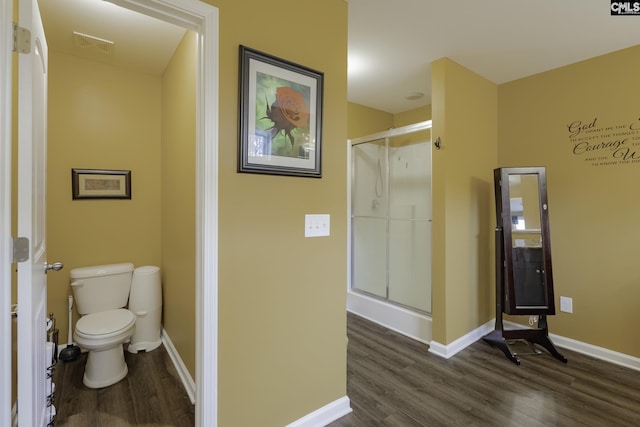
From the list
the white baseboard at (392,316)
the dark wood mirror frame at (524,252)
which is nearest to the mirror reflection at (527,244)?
the dark wood mirror frame at (524,252)

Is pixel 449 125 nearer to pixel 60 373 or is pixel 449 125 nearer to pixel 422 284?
pixel 422 284

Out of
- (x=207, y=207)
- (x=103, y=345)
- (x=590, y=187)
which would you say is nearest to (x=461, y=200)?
(x=590, y=187)

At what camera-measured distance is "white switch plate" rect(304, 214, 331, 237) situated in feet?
5.70

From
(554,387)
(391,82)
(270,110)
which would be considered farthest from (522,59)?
(554,387)

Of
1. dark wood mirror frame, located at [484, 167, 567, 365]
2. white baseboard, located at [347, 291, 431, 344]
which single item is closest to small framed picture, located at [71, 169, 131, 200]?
white baseboard, located at [347, 291, 431, 344]

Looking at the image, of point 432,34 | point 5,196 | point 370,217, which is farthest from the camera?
point 370,217

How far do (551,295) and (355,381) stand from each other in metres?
1.84

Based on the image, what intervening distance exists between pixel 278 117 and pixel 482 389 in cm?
228

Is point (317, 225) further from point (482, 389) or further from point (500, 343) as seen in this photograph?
point (500, 343)

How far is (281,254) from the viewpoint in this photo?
1.64 metres

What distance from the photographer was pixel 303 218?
1.72 m

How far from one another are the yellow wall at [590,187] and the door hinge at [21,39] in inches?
143

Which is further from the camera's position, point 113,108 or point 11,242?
point 113,108

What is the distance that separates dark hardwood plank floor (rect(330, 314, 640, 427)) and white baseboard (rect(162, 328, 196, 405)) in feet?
3.13
